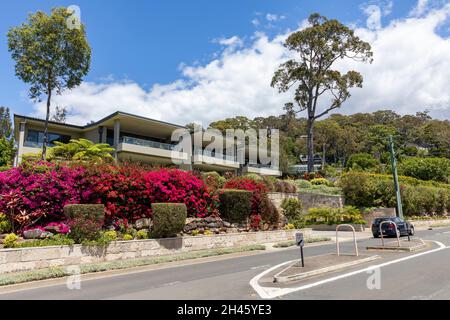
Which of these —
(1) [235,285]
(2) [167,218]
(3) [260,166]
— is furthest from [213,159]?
(1) [235,285]

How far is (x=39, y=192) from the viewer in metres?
13.2

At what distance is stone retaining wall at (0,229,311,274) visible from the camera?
35.0ft

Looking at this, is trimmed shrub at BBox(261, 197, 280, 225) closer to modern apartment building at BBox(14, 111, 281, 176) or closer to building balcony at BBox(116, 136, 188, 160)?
modern apartment building at BBox(14, 111, 281, 176)

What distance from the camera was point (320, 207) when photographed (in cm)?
3100

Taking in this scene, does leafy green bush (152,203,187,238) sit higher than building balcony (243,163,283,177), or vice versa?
building balcony (243,163,283,177)

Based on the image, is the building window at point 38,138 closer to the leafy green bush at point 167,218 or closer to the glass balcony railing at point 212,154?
the glass balcony railing at point 212,154

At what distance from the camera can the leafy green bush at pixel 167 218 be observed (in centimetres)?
1434

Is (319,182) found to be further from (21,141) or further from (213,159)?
(21,141)

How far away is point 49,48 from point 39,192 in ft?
47.0

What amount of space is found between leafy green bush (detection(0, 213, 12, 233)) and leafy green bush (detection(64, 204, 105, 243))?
6.49 feet

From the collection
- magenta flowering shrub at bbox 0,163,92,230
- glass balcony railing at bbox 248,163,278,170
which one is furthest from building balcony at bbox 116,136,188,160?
magenta flowering shrub at bbox 0,163,92,230

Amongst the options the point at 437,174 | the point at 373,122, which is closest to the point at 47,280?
the point at 437,174

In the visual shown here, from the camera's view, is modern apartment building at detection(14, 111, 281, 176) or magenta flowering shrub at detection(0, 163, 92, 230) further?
modern apartment building at detection(14, 111, 281, 176)
